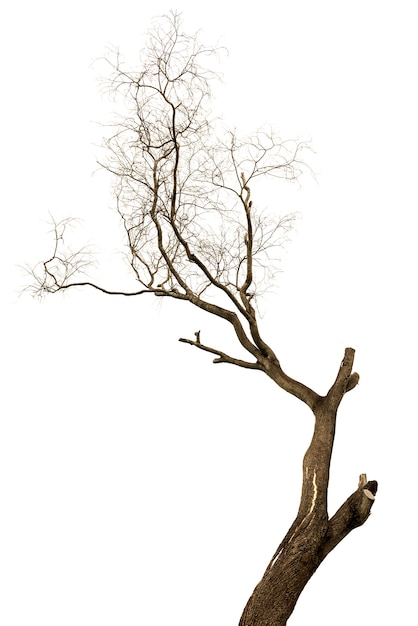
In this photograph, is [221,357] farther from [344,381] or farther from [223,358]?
[344,381]

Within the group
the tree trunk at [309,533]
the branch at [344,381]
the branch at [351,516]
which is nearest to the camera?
the tree trunk at [309,533]

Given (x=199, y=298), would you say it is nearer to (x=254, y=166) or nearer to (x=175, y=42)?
(x=254, y=166)

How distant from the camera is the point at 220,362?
4.72 metres

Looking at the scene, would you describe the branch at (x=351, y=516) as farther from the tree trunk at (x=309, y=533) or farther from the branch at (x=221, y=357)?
the branch at (x=221, y=357)

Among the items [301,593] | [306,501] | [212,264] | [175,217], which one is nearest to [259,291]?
[212,264]

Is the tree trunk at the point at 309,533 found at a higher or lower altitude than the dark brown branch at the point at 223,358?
lower

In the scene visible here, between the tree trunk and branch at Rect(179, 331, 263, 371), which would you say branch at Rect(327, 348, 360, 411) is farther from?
branch at Rect(179, 331, 263, 371)

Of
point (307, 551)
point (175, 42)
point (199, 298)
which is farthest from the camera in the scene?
point (199, 298)

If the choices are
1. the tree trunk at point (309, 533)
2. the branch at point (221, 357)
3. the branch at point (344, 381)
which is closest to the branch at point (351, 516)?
the tree trunk at point (309, 533)

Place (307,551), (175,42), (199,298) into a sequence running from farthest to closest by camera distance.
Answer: (199,298), (175,42), (307,551)

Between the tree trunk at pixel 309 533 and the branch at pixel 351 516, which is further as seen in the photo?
the branch at pixel 351 516

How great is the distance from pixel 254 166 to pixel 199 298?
0.71 metres

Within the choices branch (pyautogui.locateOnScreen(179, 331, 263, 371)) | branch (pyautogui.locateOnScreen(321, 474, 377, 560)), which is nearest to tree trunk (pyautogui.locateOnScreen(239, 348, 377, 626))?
branch (pyautogui.locateOnScreen(321, 474, 377, 560))

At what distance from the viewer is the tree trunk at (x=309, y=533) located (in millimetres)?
3980
